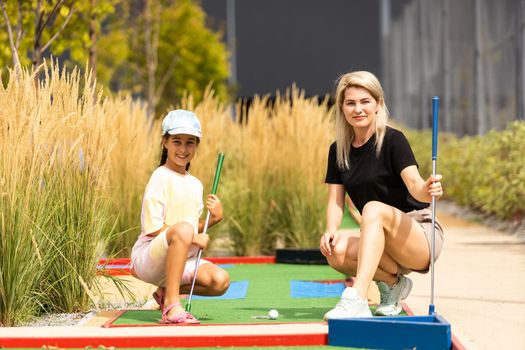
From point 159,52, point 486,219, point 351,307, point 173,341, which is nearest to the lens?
point 173,341

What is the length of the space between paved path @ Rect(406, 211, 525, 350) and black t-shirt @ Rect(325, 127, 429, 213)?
2.05 ft

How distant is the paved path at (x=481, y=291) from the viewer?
4801mm

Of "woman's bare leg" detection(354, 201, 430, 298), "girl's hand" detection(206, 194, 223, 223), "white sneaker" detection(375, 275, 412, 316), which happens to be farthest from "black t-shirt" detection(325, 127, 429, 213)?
"girl's hand" detection(206, 194, 223, 223)

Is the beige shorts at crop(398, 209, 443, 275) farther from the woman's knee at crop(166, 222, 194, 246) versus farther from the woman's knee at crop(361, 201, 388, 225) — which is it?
the woman's knee at crop(166, 222, 194, 246)

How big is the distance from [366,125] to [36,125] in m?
1.50

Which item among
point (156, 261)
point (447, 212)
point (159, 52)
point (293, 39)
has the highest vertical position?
point (293, 39)

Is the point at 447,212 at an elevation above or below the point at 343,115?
below

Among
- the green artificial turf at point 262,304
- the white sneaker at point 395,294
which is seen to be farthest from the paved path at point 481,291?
the green artificial turf at point 262,304

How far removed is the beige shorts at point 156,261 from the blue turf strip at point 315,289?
1.22 meters

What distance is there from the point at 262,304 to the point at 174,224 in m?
1.11

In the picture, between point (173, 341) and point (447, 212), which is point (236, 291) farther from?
point (447, 212)

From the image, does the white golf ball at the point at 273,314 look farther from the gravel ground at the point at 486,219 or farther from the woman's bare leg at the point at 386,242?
the gravel ground at the point at 486,219

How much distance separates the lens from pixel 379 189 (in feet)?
16.8

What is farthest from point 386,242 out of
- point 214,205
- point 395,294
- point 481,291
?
point 481,291
